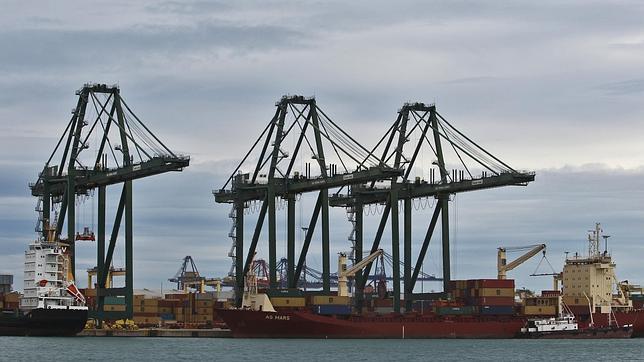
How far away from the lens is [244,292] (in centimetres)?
8638

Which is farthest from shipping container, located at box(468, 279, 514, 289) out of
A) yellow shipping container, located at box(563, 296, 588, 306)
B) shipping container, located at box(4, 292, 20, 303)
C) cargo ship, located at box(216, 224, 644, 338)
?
shipping container, located at box(4, 292, 20, 303)

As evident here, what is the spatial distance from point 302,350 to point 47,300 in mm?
18270

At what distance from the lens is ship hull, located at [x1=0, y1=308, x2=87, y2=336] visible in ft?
271

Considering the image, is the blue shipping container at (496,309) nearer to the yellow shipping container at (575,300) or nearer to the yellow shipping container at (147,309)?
the yellow shipping container at (575,300)

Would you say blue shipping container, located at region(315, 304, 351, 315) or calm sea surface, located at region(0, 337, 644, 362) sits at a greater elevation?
blue shipping container, located at region(315, 304, 351, 315)

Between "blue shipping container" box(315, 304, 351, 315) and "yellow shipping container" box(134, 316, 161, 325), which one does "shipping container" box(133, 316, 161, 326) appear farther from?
"blue shipping container" box(315, 304, 351, 315)

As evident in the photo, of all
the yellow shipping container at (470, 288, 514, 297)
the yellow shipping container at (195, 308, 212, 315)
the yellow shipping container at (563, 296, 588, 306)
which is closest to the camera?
the yellow shipping container at (470, 288, 514, 297)

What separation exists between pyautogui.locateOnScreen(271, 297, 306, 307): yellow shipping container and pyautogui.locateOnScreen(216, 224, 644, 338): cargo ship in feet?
Answer: 0.08

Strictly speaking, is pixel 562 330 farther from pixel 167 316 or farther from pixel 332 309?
pixel 167 316

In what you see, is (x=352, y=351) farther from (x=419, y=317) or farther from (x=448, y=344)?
(x=419, y=317)

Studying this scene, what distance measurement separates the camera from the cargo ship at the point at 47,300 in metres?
82.7

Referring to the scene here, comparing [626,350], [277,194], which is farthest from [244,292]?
[626,350]

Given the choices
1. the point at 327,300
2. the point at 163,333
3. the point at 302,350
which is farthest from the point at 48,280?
the point at 302,350

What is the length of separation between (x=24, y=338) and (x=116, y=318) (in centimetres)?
727
